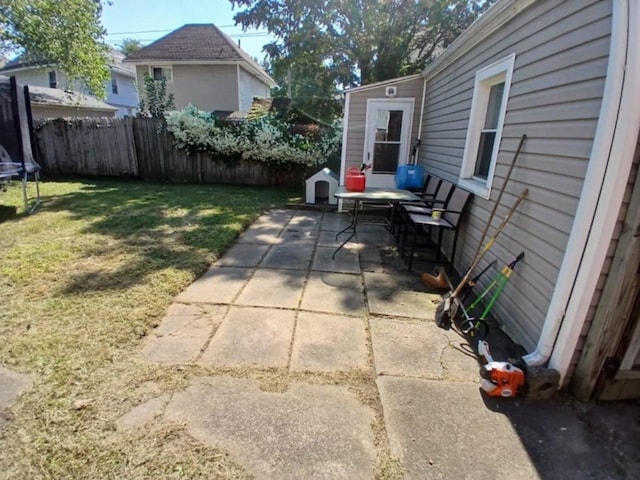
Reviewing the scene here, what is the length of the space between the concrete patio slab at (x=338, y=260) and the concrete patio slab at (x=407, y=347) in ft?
3.71

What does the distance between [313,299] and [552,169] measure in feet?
6.83

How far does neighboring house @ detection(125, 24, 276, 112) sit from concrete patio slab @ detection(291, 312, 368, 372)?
1377cm

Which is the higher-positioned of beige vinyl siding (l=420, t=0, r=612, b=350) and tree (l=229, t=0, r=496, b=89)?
tree (l=229, t=0, r=496, b=89)

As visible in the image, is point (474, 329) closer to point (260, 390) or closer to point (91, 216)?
point (260, 390)

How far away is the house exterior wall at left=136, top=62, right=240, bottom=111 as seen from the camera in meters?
14.1

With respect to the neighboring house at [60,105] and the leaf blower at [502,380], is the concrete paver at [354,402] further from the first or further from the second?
the neighboring house at [60,105]

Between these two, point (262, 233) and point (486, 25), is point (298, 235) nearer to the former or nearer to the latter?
point (262, 233)

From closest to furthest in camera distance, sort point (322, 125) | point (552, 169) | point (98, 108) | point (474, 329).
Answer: point (552, 169) → point (474, 329) → point (322, 125) → point (98, 108)

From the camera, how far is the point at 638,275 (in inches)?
69.7

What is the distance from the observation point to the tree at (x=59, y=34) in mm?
10398

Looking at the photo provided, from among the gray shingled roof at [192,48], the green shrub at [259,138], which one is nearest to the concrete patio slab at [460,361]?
the green shrub at [259,138]

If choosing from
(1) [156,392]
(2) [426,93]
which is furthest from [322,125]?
(1) [156,392]

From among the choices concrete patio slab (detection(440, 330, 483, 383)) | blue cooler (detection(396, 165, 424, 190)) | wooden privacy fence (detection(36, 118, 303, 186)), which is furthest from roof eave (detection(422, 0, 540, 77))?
wooden privacy fence (detection(36, 118, 303, 186))

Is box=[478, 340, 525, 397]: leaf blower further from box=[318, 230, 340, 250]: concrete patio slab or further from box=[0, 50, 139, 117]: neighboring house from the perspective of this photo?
box=[0, 50, 139, 117]: neighboring house
